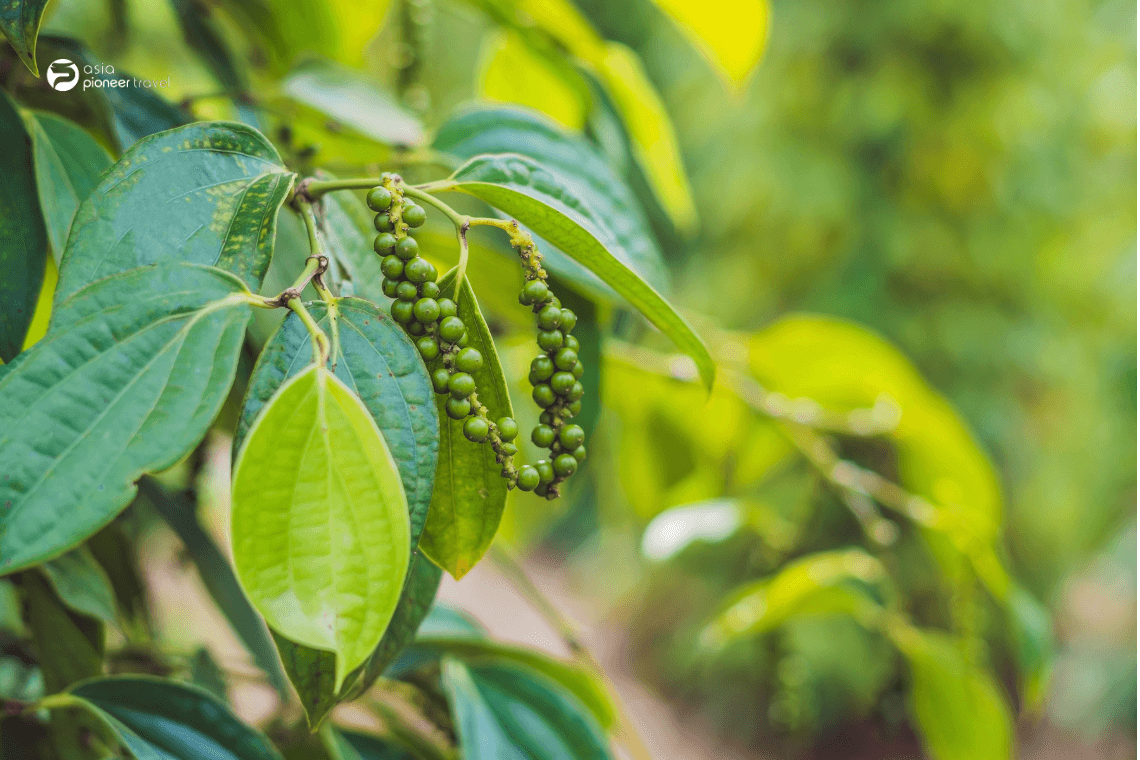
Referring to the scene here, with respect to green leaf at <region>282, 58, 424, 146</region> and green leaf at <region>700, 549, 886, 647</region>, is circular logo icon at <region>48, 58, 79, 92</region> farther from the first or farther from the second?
green leaf at <region>700, 549, 886, 647</region>

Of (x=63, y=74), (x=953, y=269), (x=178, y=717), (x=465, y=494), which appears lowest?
(x=178, y=717)

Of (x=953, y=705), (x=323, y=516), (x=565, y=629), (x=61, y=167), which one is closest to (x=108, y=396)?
(x=323, y=516)

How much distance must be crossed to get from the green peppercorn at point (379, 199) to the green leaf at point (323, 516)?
0.06 meters

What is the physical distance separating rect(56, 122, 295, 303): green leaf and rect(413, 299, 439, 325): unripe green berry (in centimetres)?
5

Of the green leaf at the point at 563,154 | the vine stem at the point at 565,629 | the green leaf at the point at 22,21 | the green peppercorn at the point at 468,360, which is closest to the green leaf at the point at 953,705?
the vine stem at the point at 565,629

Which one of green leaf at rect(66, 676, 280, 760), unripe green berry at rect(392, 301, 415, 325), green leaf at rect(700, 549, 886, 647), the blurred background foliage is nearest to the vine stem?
green leaf at rect(700, 549, 886, 647)

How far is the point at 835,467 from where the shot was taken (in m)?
0.66

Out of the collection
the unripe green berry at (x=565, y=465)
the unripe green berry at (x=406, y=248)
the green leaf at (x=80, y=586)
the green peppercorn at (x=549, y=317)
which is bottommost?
the green leaf at (x=80, y=586)

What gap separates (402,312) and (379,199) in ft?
0.11

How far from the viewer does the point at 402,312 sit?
8.9 inches

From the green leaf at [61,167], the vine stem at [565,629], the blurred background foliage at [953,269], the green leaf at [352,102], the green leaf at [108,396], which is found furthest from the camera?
the blurred background foliage at [953,269]

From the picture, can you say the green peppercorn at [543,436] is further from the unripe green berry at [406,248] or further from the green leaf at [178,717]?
the green leaf at [178,717]

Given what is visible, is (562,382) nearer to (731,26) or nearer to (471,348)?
(471,348)

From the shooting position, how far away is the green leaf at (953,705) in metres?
0.57
